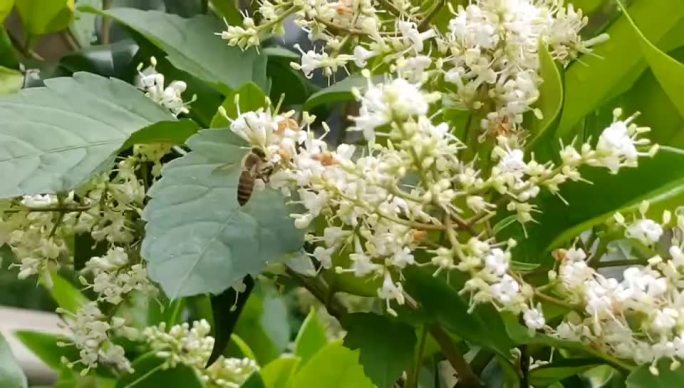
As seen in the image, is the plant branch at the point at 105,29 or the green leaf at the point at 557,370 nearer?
the green leaf at the point at 557,370

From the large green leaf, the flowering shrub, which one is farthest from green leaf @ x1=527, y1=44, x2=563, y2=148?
the large green leaf

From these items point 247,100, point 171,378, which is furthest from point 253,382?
point 247,100

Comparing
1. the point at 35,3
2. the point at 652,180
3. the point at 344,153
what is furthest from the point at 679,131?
the point at 35,3

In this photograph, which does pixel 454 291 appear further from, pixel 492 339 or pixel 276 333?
pixel 276 333

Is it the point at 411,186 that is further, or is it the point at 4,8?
the point at 4,8

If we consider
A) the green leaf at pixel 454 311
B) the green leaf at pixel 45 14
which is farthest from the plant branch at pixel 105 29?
the green leaf at pixel 454 311

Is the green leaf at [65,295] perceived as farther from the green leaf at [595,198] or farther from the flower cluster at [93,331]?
the green leaf at [595,198]

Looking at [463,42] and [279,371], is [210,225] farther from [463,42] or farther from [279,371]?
[279,371]
